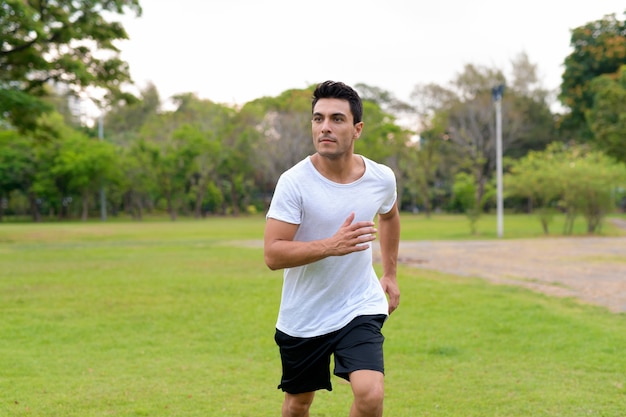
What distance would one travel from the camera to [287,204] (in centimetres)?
382

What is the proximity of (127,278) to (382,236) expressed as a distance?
11.8 m

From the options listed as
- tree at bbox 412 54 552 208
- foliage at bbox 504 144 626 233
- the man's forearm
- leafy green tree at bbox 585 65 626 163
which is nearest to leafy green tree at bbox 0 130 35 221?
tree at bbox 412 54 552 208

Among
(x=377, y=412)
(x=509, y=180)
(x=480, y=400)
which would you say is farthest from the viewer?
(x=509, y=180)

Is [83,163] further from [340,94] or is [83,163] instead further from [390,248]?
[340,94]

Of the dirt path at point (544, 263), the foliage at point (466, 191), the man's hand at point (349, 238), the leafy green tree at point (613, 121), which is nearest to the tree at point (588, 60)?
the leafy green tree at point (613, 121)

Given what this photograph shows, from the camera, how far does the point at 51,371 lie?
720 cm

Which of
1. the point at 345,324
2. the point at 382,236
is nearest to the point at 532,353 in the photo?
the point at 382,236

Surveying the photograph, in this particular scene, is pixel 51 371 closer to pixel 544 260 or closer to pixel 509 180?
pixel 544 260

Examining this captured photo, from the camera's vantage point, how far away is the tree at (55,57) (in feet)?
86.1

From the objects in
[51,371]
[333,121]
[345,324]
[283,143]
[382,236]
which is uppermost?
[283,143]

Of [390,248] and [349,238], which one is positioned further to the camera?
[390,248]

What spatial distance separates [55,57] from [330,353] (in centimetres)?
2772

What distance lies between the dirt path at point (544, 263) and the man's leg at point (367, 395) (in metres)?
8.53

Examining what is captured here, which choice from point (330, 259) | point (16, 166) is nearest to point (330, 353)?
point (330, 259)
